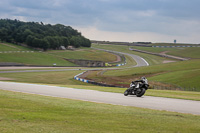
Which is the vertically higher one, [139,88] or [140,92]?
[139,88]

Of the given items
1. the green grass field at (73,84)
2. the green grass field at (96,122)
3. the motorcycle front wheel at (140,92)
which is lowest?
the green grass field at (73,84)

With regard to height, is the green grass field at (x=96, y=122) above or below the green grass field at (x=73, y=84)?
above

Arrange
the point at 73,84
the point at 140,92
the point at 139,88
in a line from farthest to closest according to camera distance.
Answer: the point at 73,84
the point at 139,88
the point at 140,92

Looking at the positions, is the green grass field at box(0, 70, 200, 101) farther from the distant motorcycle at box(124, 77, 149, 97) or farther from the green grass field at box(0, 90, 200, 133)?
the green grass field at box(0, 90, 200, 133)

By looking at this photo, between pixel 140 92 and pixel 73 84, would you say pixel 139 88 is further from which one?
pixel 73 84

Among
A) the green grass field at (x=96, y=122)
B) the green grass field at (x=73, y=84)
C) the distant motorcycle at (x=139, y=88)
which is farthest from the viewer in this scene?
the green grass field at (x=73, y=84)

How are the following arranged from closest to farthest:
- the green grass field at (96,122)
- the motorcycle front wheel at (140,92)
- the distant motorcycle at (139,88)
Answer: the green grass field at (96,122)
the distant motorcycle at (139,88)
the motorcycle front wheel at (140,92)

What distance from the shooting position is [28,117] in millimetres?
11367

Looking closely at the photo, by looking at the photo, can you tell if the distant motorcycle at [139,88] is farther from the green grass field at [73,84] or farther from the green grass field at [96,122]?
the green grass field at [96,122]

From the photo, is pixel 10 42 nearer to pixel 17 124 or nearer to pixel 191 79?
pixel 191 79

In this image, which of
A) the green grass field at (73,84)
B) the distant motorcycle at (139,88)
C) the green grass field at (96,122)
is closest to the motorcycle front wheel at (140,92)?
the distant motorcycle at (139,88)

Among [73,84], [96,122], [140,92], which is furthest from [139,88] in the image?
[73,84]

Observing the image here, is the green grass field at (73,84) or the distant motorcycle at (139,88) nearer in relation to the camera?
the distant motorcycle at (139,88)

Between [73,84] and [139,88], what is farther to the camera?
[73,84]
